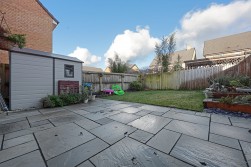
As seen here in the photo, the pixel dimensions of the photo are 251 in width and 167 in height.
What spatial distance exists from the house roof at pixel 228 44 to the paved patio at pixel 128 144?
2148cm

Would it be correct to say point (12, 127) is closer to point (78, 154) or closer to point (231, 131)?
point (78, 154)

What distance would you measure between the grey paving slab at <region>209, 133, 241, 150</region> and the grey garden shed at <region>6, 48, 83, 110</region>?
4854 millimetres

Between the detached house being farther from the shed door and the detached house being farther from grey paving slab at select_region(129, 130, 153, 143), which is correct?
grey paving slab at select_region(129, 130, 153, 143)

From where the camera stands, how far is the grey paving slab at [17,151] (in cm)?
128

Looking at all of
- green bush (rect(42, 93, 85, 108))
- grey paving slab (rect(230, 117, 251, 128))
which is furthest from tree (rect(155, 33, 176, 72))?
grey paving slab (rect(230, 117, 251, 128))

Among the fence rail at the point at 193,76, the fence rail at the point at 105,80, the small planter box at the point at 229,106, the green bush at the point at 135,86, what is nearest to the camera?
the small planter box at the point at 229,106

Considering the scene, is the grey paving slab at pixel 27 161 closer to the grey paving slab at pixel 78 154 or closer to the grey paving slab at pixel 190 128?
the grey paving slab at pixel 78 154

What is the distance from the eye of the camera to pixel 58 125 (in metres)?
2.28

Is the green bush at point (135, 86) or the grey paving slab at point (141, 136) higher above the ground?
the green bush at point (135, 86)

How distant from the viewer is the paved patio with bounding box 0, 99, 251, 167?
1191mm

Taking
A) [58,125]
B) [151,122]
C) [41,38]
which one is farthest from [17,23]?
[151,122]

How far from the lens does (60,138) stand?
5.67 feet

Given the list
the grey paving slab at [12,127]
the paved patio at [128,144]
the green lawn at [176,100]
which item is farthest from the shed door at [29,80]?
the green lawn at [176,100]

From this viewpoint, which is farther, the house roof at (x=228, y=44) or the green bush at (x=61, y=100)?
the house roof at (x=228, y=44)
